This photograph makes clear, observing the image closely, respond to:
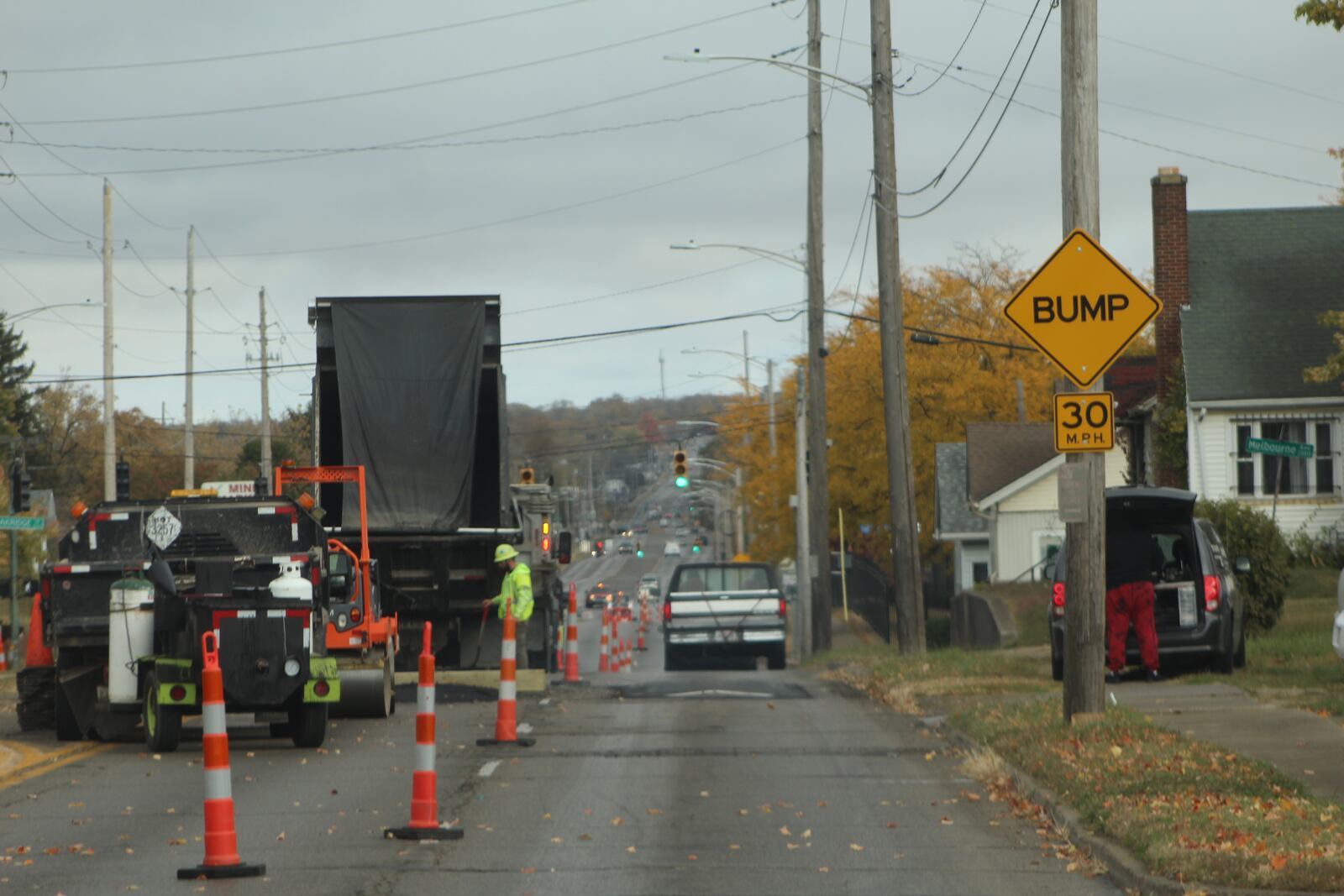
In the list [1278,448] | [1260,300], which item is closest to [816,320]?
[1260,300]

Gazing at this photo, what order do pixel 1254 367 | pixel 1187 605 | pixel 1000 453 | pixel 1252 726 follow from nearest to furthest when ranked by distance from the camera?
pixel 1252 726
pixel 1187 605
pixel 1254 367
pixel 1000 453

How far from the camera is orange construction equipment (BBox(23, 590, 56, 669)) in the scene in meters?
15.7

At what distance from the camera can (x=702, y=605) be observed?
31188mm

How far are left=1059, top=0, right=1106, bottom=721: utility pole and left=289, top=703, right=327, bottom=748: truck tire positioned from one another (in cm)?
607

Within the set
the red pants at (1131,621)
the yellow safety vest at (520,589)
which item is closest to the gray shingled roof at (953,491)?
the red pants at (1131,621)

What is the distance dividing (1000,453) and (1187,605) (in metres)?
28.5

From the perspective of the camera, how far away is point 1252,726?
45.7 ft

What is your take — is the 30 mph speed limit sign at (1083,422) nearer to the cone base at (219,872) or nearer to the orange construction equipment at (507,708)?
the orange construction equipment at (507,708)

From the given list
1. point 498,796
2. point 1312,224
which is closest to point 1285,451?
point 1312,224

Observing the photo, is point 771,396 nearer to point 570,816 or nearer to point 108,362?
point 108,362

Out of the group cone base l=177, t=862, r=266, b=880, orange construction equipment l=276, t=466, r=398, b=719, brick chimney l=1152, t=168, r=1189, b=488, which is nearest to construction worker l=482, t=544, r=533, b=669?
orange construction equipment l=276, t=466, r=398, b=719

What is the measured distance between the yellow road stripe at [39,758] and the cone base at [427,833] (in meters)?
3.94

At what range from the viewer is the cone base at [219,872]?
29.0 ft

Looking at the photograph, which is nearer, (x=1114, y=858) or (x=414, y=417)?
(x=1114, y=858)
